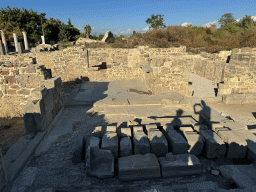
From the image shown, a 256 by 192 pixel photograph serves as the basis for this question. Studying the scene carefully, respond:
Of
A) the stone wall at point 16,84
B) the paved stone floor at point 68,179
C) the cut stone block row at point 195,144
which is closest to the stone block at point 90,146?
the paved stone floor at point 68,179

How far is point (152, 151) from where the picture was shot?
148 inches

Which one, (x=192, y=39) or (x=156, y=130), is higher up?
(x=192, y=39)

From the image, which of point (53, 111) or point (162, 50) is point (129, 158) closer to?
point (53, 111)

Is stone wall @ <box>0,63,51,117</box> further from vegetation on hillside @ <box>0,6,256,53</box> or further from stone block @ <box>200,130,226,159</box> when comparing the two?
vegetation on hillside @ <box>0,6,256,53</box>

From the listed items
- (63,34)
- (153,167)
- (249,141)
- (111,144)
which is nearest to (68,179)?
(111,144)

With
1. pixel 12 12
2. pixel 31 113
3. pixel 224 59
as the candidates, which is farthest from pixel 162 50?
pixel 12 12

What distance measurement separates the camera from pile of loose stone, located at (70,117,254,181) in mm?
3268

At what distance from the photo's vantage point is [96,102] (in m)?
6.92

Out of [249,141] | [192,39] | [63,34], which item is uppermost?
[63,34]

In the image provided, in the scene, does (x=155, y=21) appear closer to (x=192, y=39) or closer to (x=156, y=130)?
(x=192, y=39)

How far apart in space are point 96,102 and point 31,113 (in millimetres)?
2685

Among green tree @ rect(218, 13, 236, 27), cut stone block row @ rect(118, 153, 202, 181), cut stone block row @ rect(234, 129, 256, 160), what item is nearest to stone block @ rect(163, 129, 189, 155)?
cut stone block row @ rect(118, 153, 202, 181)

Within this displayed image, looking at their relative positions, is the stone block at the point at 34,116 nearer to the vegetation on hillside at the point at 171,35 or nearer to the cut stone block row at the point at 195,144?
the cut stone block row at the point at 195,144

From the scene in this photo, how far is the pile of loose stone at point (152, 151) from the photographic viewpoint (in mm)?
3268
